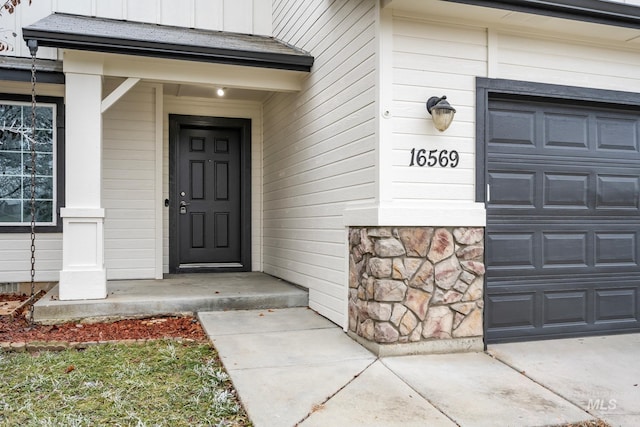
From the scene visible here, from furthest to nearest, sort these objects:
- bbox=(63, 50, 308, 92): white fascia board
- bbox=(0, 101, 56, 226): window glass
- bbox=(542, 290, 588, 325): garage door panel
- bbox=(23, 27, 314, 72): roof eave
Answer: bbox=(0, 101, 56, 226): window glass, bbox=(63, 50, 308, 92): white fascia board, bbox=(23, 27, 314, 72): roof eave, bbox=(542, 290, 588, 325): garage door panel

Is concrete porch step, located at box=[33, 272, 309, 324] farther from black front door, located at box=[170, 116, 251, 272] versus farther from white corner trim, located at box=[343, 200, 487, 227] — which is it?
white corner trim, located at box=[343, 200, 487, 227]

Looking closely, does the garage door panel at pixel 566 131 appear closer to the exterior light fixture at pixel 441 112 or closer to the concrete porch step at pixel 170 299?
the exterior light fixture at pixel 441 112

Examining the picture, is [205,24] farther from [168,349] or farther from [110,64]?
[168,349]

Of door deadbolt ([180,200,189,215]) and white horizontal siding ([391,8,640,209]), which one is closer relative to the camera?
white horizontal siding ([391,8,640,209])

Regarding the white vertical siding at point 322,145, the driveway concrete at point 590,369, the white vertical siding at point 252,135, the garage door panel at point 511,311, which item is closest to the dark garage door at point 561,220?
the garage door panel at point 511,311

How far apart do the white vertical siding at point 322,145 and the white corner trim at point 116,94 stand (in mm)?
1763

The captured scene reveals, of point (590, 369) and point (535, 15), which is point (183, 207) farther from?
point (590, 369)

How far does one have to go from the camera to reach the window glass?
5902 mm

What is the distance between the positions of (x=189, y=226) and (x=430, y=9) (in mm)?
4341

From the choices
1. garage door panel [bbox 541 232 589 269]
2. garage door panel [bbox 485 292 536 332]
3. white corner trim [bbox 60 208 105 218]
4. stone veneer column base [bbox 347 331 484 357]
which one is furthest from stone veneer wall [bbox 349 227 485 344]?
white corner trim [bbox 60 208 105 218]

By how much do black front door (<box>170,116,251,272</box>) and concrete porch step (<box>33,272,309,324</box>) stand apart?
877 millimetres

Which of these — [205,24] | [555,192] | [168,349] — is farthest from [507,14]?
[205,24]

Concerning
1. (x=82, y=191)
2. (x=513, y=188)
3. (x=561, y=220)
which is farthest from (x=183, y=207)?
(x=561, y=220)

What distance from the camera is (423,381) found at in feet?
10.4
